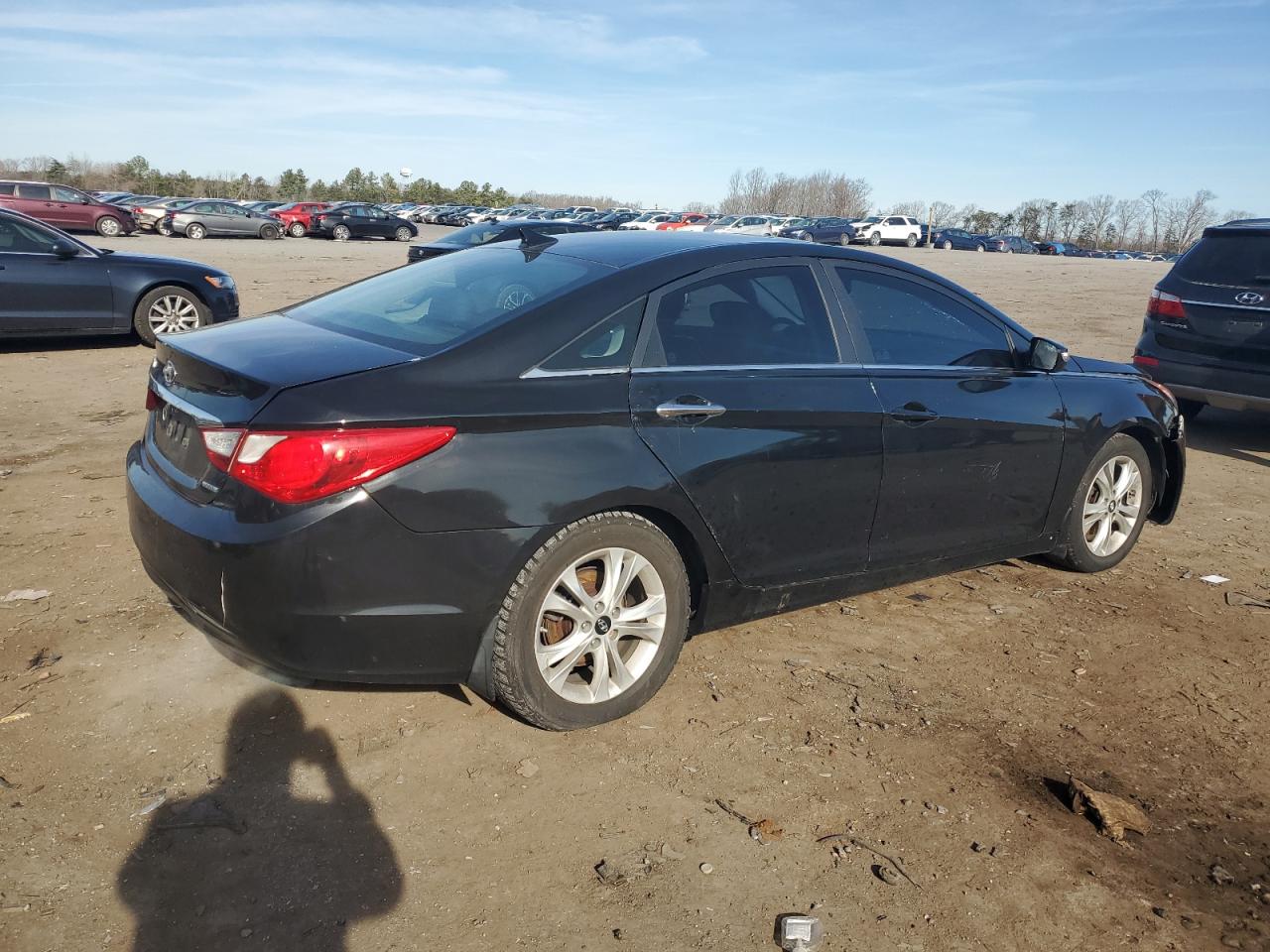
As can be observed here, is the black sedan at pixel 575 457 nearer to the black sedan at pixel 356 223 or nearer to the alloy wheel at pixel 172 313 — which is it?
the alloy wheel at pixel 172 313

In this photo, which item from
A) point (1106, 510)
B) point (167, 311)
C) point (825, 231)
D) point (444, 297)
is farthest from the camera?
point (825, 231)

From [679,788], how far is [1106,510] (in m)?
3.16

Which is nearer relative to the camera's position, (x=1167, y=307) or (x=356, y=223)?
(x=1167, y=307)

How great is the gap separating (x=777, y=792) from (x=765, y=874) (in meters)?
0.41

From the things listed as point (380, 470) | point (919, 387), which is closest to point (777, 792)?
point (380, 470)

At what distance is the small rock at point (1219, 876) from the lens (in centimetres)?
285

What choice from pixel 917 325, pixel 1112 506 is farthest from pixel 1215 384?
pixel 917 325

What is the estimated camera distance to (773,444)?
372 cm

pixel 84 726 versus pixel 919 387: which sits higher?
pixel 919 387

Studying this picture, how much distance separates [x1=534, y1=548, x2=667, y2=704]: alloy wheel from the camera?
10.9 feet

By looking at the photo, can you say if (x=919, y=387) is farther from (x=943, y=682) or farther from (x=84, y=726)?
(x=84, y=726)

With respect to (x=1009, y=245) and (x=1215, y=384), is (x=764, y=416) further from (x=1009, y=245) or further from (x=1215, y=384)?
(x=1009, y=245)

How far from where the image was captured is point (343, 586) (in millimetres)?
2951

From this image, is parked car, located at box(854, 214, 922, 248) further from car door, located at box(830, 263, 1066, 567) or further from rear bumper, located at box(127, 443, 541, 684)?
rear bumper, located at box(127, 443, 541, 684)
